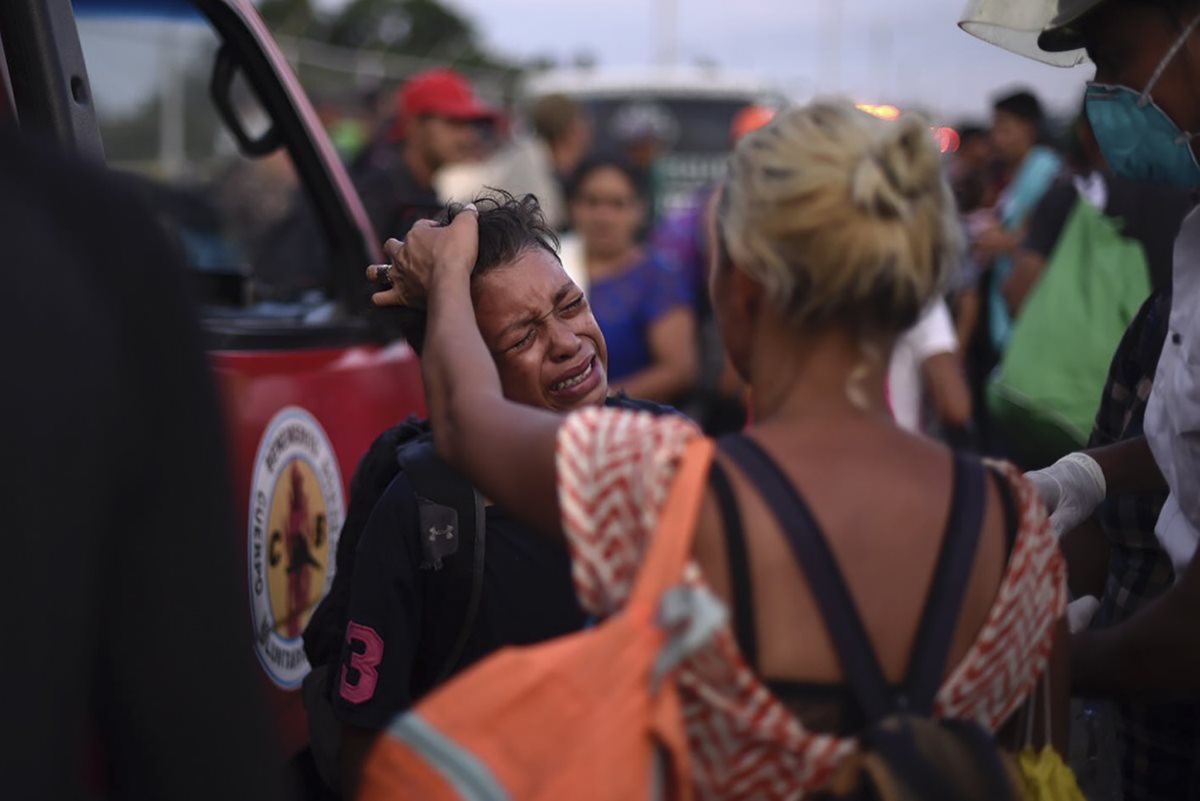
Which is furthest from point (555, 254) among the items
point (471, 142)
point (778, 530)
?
point (471, 142)

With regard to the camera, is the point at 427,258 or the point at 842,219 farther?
the point at 427,258

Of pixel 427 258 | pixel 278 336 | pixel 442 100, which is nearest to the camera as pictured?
pixel 427 258

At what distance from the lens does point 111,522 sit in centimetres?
129

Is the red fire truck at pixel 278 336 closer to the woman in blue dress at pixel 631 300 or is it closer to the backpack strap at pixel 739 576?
the backpack strap at pixel 739 576

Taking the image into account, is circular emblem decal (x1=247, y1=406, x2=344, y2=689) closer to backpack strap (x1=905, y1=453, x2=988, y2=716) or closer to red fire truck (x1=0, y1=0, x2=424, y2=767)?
red fire truck (x1=0, y1=0, x2=424, y2=767)

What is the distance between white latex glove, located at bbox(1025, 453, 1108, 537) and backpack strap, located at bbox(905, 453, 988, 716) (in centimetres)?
68

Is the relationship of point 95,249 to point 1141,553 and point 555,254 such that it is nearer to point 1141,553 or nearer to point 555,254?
point 555,254

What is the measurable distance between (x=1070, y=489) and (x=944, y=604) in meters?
0.82

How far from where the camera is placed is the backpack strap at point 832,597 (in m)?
1.63

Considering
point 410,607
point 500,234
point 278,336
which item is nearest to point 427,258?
point 500,234

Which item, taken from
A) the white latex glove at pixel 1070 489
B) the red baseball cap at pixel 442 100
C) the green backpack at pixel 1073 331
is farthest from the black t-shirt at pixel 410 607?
the red baseball cap at pixel 442 100

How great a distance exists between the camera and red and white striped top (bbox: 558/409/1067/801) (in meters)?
1.61

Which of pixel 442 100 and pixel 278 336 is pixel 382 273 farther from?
pixel 442 100

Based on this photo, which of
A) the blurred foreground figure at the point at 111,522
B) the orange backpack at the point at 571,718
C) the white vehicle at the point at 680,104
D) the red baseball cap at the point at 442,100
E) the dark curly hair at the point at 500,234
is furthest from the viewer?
the white vehicle at the point at 680,104
